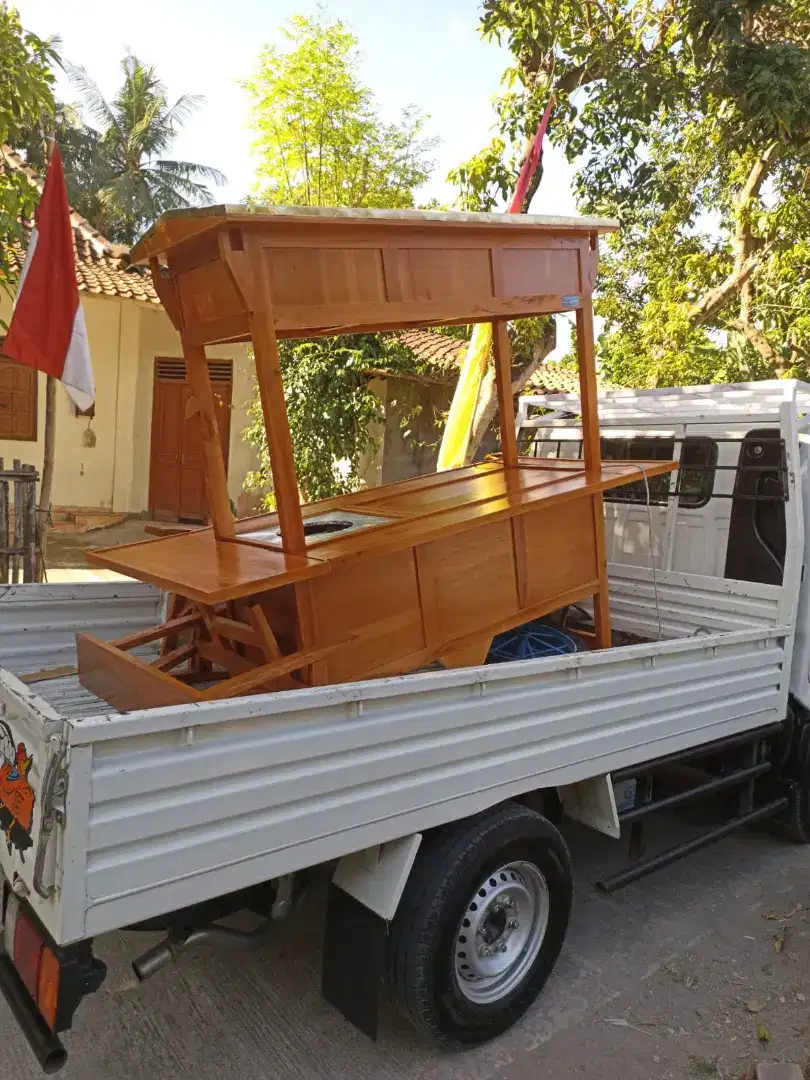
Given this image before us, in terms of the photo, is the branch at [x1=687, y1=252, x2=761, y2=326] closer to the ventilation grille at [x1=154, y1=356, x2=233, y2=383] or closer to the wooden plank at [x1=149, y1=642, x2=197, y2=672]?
the ventilation grille at [x1=154, y1=356, x2=233, y2=383]

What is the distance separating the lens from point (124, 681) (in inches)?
110

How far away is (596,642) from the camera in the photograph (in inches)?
148

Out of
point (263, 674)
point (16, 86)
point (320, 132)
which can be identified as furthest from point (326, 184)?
point (263, 674)

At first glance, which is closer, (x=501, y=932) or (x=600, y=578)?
(x=501, y=932)

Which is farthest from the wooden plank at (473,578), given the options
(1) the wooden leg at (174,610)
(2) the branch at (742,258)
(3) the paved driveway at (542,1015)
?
(2) the branch at (742,258)

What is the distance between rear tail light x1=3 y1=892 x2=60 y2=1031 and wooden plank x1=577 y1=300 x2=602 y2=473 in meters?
2.67

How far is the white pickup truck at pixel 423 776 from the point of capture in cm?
192

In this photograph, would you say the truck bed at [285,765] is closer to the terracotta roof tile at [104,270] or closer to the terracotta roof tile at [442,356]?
the terracotta roof tile at [442,356]

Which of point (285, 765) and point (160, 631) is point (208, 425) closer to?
point (160, 631)

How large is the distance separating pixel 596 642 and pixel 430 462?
26.8 feet

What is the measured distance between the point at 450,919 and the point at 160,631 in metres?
1.52

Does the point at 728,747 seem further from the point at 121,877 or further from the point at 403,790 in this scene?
the point at 121,877

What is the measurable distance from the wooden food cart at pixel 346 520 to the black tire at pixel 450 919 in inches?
25.5

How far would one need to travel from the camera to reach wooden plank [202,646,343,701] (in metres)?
2.50
